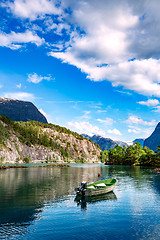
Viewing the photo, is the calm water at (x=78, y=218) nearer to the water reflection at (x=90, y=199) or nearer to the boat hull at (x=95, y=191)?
the water reflection at (x=90, y=199)

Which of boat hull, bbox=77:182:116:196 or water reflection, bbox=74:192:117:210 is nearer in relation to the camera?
water reflection, bbox=74:192:117:210

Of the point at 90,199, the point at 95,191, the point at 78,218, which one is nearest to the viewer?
the point at 78,218

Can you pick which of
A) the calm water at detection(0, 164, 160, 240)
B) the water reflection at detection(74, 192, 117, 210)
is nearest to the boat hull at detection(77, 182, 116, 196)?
the water reflection at detection(74, 192, 117, 210)

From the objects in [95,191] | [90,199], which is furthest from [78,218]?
[95,191]

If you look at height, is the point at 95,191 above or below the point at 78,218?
above

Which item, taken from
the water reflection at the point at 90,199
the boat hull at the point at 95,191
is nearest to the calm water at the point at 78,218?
the water reflection at the point at 90,199

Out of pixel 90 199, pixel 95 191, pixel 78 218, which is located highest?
pixel 95 191

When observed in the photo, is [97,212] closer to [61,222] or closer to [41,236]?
[61,222]

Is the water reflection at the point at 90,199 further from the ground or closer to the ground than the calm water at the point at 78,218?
closer to the ground

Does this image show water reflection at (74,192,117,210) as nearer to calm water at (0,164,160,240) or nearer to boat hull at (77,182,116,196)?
calm water at (0,164,160,240)

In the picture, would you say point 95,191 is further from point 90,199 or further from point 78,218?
point 78,218

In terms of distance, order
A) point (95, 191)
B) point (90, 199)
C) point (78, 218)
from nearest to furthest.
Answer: point (78, 218)
point (90, 199)
point (95, 191)

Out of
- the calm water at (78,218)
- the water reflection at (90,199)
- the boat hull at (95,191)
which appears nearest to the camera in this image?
the calm water at (78,218)

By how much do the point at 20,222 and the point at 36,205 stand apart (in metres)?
8.51
